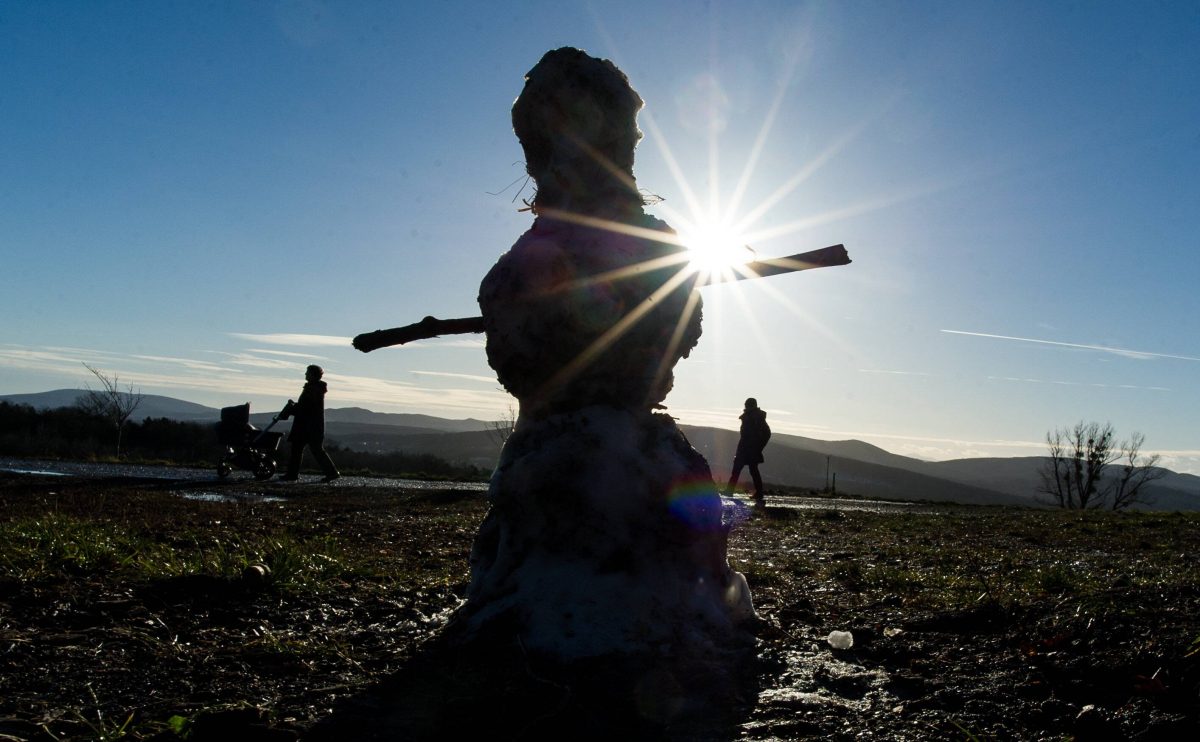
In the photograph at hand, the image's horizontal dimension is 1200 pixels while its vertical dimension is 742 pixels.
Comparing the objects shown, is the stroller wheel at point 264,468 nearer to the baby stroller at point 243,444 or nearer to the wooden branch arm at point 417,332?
the baby stroller at point 243,444

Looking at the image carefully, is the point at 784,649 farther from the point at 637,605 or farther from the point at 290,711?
the point at 290,711

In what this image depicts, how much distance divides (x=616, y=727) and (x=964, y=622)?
91.5 inches

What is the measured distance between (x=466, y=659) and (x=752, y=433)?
12.8 meters

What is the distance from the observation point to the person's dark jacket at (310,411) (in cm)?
1487

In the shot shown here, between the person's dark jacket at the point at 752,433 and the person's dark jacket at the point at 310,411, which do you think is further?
the person's dark jacket at the point at 752,433

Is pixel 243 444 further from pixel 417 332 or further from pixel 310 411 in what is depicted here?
pixel 417 332

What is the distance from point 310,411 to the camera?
14867 mm

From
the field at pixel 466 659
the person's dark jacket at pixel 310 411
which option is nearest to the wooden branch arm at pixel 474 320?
the field at pixel 466 659

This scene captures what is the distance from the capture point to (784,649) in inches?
134

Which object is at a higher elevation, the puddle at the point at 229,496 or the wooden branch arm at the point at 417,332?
the wooden branch arm at the point at 417,332

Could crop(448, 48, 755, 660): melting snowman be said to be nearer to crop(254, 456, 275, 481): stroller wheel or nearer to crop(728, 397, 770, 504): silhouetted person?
crop(728, 397, 770, 504): silhouetted person

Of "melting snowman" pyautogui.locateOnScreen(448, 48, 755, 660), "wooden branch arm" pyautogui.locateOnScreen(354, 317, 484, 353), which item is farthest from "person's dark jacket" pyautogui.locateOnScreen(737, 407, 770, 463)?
"melting snowman" pyautogui.locateOnScreen(448, 48, 755, 660)

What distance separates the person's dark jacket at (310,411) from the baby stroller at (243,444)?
1.05 m

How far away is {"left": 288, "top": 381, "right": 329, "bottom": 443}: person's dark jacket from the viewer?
1487 centimetres
